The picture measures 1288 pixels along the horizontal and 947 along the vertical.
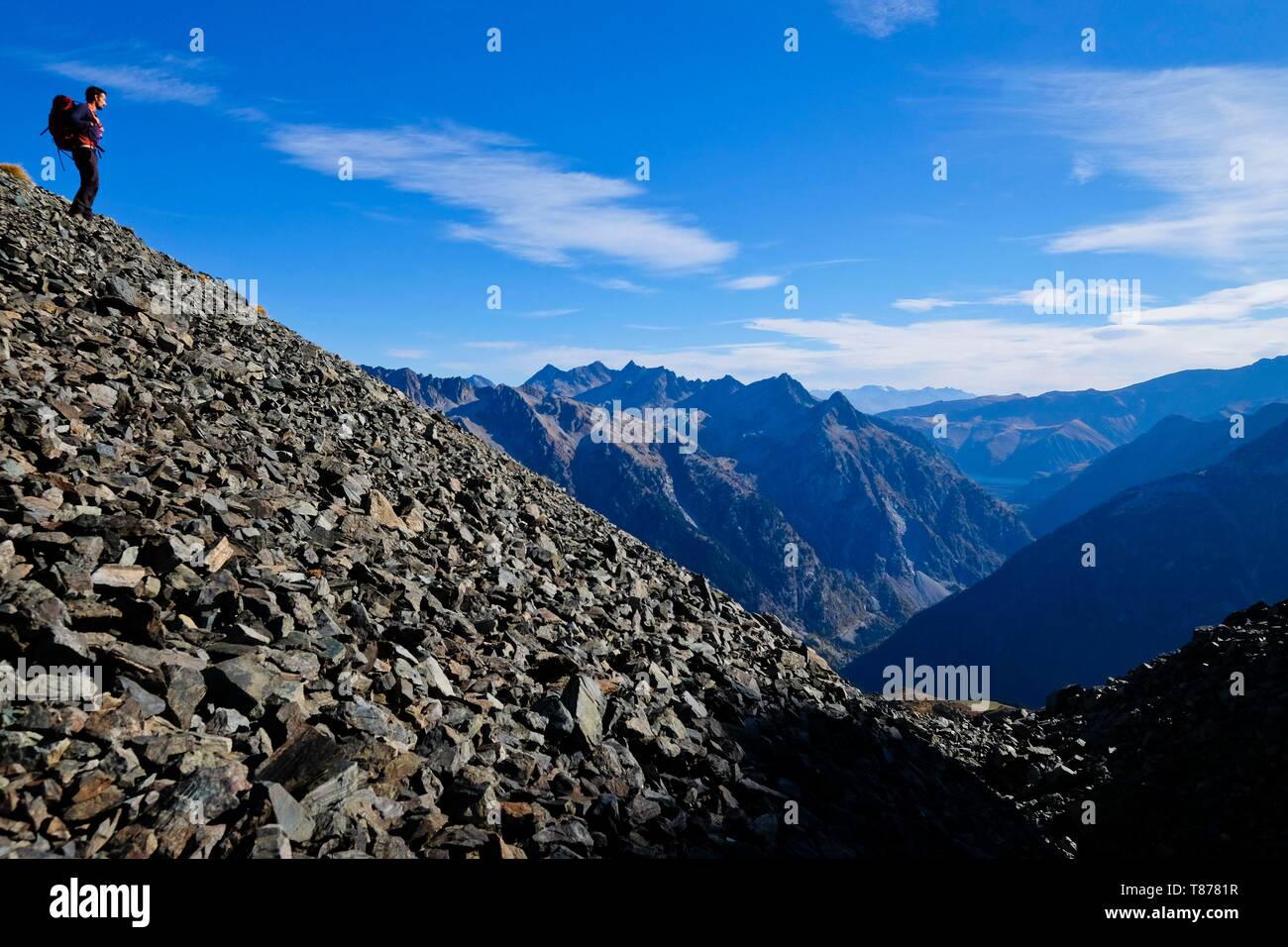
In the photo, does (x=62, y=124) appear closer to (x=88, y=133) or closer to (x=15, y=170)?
(x=88, y=133)

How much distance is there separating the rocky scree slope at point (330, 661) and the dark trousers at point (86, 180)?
3.38 m

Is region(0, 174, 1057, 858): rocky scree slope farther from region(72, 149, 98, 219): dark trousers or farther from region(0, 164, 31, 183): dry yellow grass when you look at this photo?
region(0, 164, 31, 183): dry yellow grass

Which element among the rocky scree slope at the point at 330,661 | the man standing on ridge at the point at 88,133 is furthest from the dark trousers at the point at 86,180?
the rocky scree slope at the point at 330,661

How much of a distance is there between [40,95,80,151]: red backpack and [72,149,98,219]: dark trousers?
1.88ft

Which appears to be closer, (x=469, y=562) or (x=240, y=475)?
(x=240, y=475)

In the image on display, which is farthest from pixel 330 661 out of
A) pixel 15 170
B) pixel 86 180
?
pixel 15 170

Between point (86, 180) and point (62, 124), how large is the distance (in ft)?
12.8

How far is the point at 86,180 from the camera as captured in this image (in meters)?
29.9

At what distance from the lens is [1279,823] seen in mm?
19734
